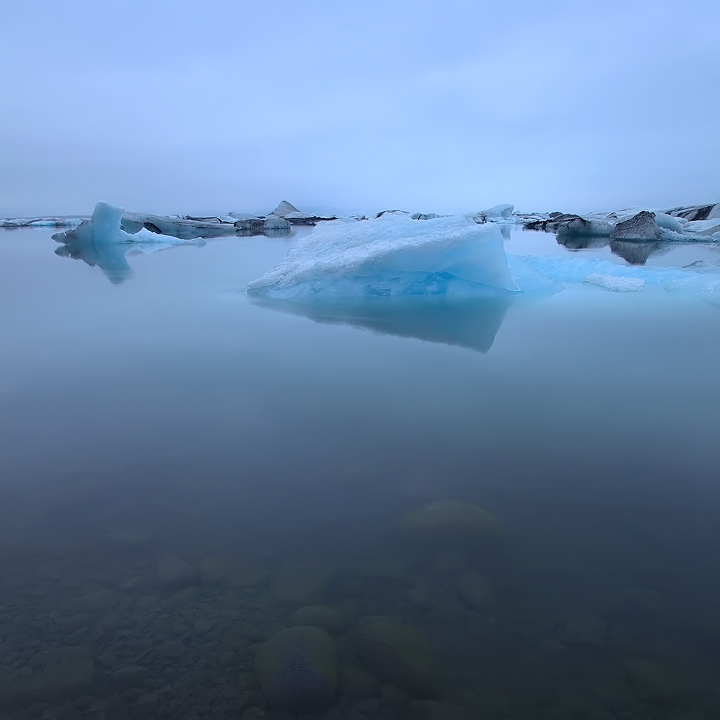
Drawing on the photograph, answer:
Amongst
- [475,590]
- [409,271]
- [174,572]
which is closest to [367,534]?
[475,590]

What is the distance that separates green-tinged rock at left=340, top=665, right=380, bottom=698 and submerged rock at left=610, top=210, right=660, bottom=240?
1999 centimetres

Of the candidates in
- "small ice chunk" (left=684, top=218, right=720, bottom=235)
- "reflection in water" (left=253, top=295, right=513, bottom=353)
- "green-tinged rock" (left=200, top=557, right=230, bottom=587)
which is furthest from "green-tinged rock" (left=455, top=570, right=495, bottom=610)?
"small ice chunk" (left=684, top=218, right=720, bottom=235)

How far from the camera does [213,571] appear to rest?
1328 mm

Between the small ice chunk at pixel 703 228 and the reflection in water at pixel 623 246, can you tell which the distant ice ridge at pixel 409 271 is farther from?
Result: the small ice chunk at pixel 703 228

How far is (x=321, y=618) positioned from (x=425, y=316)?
3884mm

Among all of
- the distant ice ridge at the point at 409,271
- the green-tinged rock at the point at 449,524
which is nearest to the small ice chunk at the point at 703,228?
the distant ice ridge at the point at 409,271

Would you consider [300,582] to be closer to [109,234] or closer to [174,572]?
[174,572]

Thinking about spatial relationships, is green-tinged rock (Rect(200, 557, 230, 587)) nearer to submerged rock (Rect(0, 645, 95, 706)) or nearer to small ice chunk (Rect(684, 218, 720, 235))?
submerged rock (Rect(0, 645, 95, 706))

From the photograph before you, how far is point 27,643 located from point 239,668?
0.53 meters

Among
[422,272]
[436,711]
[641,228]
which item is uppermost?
[641,228]

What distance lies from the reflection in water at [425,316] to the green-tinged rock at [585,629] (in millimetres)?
2411

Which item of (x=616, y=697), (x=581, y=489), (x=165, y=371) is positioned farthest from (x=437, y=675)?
(x=165, y=371)

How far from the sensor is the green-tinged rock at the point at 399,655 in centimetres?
104

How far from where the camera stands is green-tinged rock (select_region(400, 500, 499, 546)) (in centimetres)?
144
